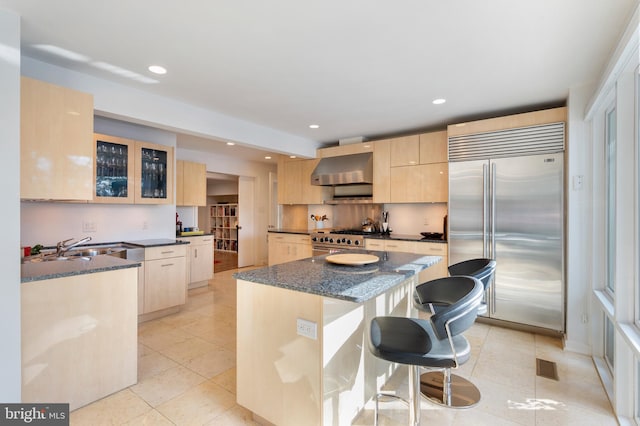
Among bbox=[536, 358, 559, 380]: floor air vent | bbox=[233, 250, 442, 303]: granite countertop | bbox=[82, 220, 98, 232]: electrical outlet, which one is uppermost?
bbox=[82, 220, 98, 232]: electrical outlet

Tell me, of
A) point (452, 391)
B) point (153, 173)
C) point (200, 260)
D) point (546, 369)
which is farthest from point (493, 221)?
point (200, 260)

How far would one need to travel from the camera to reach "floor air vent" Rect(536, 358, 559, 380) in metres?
2.43

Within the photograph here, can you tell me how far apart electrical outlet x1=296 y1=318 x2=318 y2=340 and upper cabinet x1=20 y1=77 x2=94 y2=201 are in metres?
1.97

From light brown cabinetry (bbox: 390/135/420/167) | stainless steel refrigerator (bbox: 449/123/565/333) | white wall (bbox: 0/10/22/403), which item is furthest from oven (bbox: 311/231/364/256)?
white wall (bbox: 0/10/22/403)

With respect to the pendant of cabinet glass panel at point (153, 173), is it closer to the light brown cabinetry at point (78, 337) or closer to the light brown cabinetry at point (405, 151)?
the light brown cabinetry at point (78, 337)

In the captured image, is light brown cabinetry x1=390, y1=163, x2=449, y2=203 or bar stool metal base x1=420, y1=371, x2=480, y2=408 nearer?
bar stool metal base x1=420, y1=371, x2=480, y2=408

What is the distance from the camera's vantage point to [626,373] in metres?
1.89

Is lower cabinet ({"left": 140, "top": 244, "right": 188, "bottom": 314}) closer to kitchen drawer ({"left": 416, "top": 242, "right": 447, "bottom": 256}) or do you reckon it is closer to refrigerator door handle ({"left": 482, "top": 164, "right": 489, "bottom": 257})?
kitchen drawer ({"left": 416, "top": 242, "right": 447, "bottom": 256})

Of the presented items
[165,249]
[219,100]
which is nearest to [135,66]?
[219,100]

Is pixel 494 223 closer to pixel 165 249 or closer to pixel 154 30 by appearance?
pixel 154 30

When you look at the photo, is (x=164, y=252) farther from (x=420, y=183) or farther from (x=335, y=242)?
(x=420, y=183)

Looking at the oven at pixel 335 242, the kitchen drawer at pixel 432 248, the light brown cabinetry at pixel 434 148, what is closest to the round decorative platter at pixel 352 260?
the kitchen drawer at pixel 432 248

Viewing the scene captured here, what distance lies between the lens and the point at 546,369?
253 cm

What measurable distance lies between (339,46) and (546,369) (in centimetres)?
309
